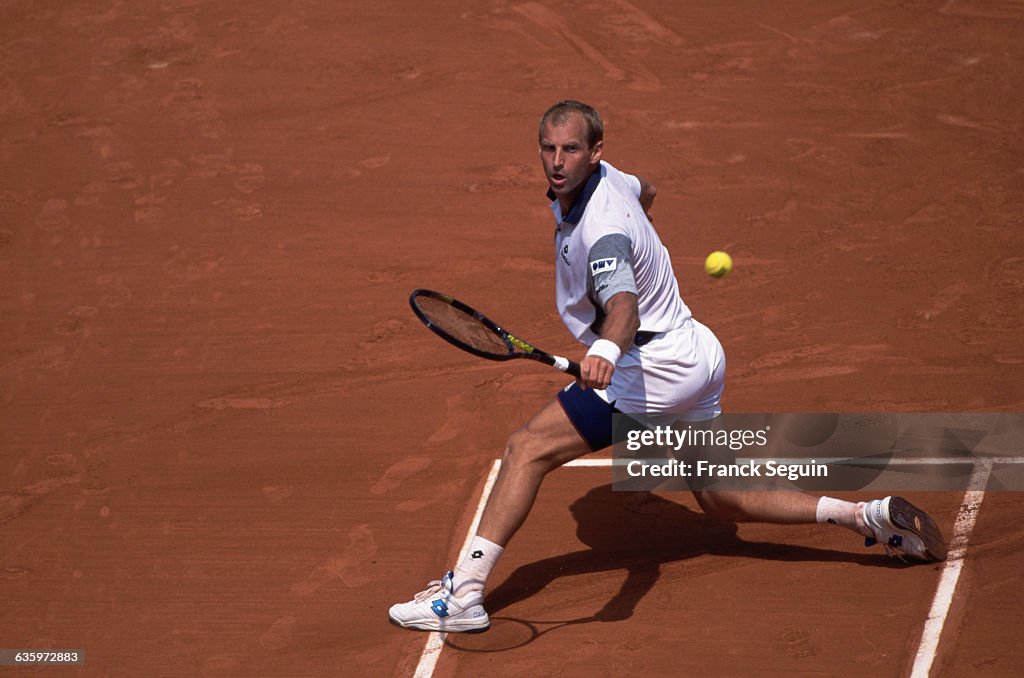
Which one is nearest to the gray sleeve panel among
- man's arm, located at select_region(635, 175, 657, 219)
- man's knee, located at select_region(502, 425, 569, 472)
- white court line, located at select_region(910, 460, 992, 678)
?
man's knee, located at select_region(502, 425, 569, 472)

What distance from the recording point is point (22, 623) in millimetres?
5832

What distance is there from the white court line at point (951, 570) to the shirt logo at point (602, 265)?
7.05 ft

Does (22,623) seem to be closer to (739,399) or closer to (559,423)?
(559,423)

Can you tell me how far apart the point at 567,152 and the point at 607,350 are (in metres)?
0.95

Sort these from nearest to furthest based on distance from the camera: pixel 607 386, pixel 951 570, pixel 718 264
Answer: pixel 607 386 → pixel 951 570 → pixel 718 264


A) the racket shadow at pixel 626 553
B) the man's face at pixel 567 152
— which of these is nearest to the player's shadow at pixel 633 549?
the racket shadow at pixel 626 553

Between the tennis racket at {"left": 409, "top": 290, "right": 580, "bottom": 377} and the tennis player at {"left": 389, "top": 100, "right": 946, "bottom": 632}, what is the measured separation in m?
0.27

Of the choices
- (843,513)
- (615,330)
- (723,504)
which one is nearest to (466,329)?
(615,330)

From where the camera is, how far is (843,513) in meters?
5.64

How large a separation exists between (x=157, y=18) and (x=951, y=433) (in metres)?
8.94

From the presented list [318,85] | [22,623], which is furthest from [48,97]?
[22,623]

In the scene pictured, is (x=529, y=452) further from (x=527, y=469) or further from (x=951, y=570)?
(x=951, y=570)

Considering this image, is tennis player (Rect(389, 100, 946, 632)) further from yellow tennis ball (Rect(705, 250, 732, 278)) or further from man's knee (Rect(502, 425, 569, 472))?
yellow tennis ball (Rect(705, 250, 732, 278))

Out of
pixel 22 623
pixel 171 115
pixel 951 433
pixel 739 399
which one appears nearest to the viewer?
pixel 22 623
